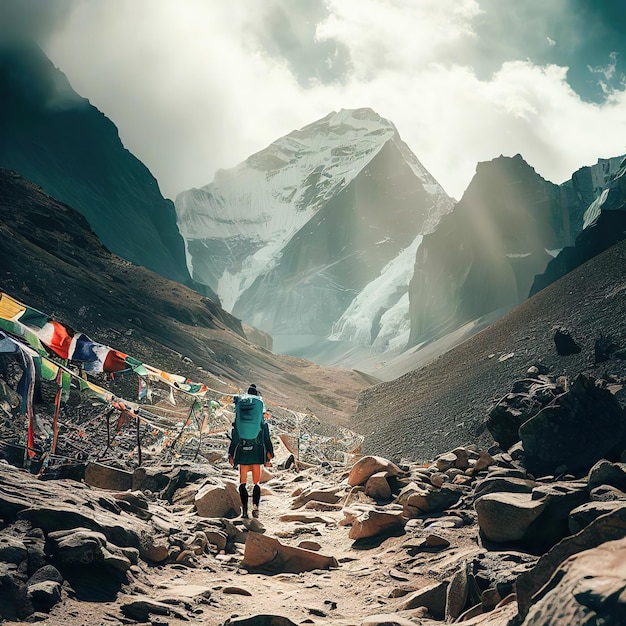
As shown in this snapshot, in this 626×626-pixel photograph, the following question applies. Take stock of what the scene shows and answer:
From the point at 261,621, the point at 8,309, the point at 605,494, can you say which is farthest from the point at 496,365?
the point at 261,621

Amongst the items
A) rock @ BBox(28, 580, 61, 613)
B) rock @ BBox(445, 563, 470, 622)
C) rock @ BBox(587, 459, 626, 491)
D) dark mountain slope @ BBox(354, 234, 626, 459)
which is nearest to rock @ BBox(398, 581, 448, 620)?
rock @ BBox(445, 563, 470, 622)

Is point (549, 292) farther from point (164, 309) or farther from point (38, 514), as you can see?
point (38, 514)

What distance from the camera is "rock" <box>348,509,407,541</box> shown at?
7.77m

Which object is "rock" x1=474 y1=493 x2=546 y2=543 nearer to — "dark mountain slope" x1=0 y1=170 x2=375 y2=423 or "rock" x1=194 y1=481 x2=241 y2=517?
"rock" x1=194 y1=481 x2=241 y2=517

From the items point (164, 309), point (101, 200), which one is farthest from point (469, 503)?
point (101, 200)

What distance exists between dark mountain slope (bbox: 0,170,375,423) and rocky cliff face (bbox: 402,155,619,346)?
214 feet

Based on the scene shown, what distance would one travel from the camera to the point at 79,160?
111 meters

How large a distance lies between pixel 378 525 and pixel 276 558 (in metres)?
1.97

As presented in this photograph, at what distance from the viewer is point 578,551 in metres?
3.30

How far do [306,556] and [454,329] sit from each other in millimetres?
136710

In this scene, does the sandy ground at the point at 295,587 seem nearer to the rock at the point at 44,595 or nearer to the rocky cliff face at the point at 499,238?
the rock at the point at 44,595

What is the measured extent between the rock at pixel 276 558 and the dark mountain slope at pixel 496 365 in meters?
16.6

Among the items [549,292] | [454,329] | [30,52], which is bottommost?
[549,292]

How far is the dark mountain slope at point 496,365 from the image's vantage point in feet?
87.5
